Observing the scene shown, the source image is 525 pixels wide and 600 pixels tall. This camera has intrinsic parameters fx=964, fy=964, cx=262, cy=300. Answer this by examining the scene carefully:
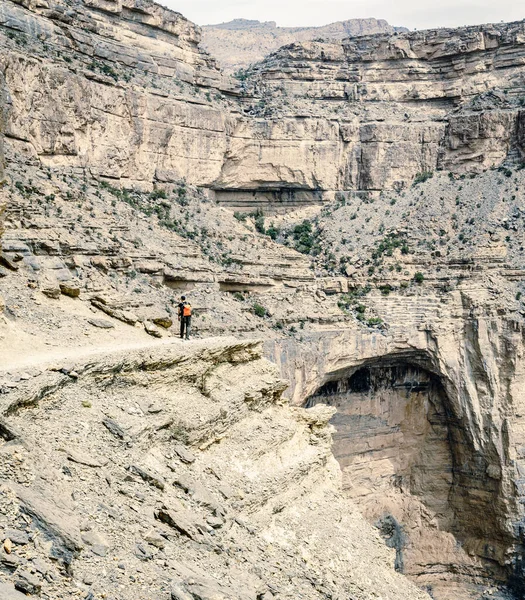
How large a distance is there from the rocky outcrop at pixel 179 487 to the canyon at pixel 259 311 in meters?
0.05

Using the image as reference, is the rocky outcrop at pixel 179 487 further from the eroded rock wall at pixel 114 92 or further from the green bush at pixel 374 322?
the eroded rock wall at pixel 114 92

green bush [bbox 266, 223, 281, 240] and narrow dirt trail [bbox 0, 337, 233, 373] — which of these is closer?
narrow dirt trail [bbox 0, 337, 233, 373]

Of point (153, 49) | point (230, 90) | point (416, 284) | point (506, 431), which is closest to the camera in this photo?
point (506, 431)

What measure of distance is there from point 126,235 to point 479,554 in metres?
20.4

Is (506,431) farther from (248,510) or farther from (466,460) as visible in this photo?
(248,510)

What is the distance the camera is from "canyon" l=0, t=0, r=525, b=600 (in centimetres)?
1469

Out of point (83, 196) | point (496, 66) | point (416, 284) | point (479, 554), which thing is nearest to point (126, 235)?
point (83, 196)

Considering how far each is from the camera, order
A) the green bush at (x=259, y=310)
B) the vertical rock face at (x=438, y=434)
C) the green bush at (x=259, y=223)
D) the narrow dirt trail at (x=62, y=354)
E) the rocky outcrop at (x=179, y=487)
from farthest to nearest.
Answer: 1. the green bush at (x=259, y=223)
2. the vertical rock face at (x=438, y=434)
3. the green bush at (x=259, y=310)
4. the narrow dirt trail at (x=62, y=354)
5. the rocky outcrop at (x=179, y=487)

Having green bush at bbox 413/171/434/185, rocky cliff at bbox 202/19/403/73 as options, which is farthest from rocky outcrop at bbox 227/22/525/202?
rocky cliff at bbox 202/19/403/73

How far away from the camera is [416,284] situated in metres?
43.2

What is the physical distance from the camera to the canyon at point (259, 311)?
14688 millimetres

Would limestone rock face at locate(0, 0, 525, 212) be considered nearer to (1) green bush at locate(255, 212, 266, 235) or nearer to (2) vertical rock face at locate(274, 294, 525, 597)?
(1) green bush at locate(255, 212, 266, 235)

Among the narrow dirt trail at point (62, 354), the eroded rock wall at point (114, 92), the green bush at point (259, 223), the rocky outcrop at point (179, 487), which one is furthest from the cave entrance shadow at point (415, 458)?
the narrow dirt trail at point (62, 354)

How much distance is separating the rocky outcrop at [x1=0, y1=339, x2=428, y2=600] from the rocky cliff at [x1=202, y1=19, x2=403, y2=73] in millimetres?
95553
